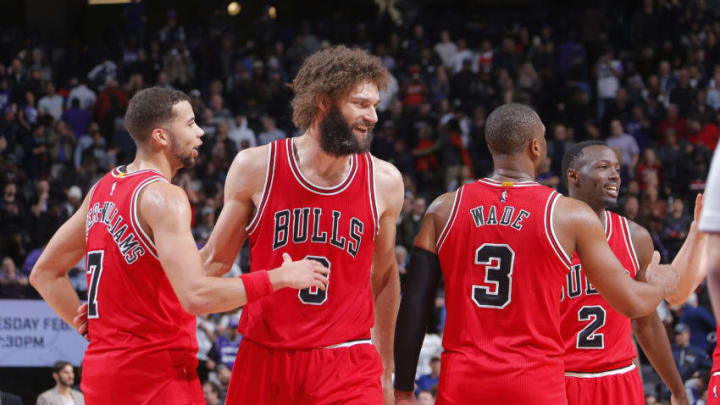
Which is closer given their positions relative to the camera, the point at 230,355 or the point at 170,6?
the point at 230,355

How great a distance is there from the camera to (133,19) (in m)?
19.8

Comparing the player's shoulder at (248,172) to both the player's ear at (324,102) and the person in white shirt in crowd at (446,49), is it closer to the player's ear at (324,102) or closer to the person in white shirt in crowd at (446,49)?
the player's ear at (324,102)

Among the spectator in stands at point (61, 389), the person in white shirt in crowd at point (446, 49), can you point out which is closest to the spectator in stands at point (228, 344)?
the spectator in stands at point (61, 389)

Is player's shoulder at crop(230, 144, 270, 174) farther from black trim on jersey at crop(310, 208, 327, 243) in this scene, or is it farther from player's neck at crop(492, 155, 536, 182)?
player's neck at crop(492, 155, 536, 182)

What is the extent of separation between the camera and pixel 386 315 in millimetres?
4699

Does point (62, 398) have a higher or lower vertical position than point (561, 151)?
lower

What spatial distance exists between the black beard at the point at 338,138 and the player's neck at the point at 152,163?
78 centimetres

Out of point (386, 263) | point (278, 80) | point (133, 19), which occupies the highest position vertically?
point (133, 19)

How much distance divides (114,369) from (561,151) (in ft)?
37.9

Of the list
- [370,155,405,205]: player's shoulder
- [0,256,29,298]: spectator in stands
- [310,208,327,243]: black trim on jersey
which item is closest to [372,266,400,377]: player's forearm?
[370,155,405,205]: player's shoulder

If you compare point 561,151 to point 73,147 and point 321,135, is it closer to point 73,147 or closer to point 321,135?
point 73,147

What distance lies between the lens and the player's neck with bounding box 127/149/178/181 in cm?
457

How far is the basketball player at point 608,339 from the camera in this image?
512 cm

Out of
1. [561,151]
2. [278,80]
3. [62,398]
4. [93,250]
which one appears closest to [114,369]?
[93,250]
